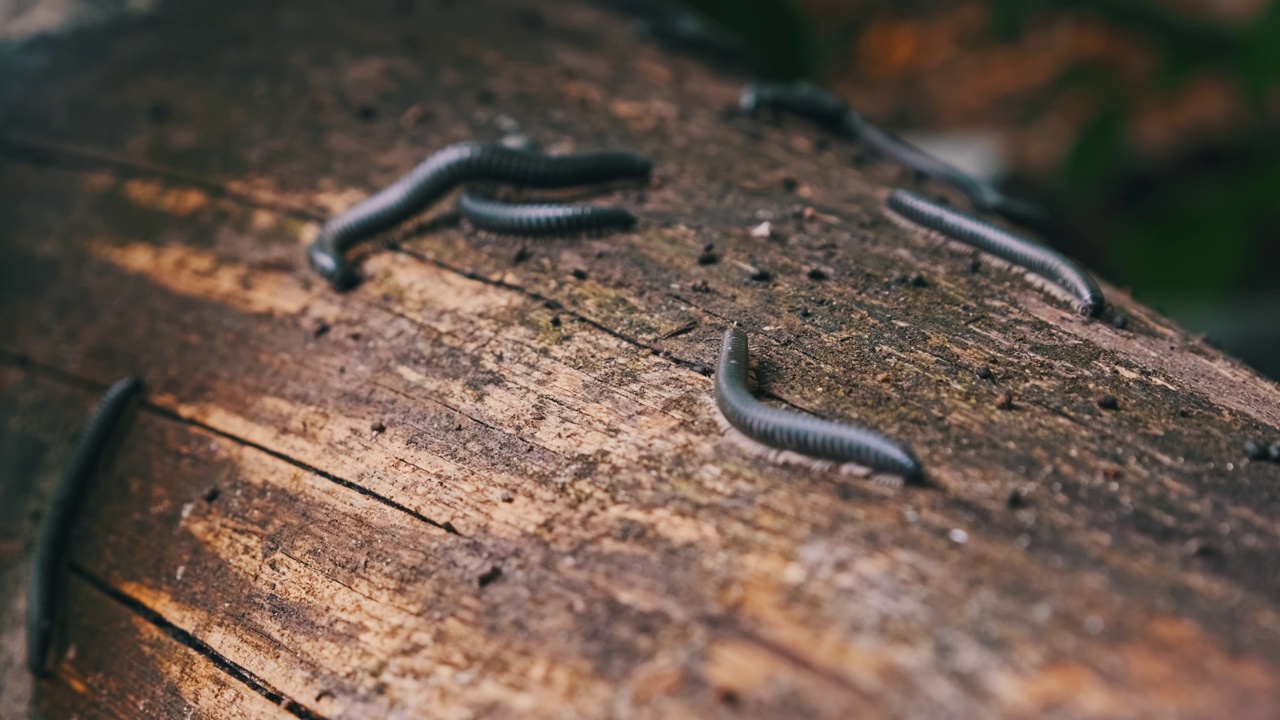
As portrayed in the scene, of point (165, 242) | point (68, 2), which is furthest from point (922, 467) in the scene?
point (68, 2)

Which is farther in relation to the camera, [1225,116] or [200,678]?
[1225,116]

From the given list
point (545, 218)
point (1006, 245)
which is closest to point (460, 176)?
point (545, 218)

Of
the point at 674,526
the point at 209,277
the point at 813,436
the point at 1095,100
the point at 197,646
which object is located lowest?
the point at 197,646

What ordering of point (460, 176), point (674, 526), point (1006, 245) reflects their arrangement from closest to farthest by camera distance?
point (674, 526) → point (1006, 245) → point (460, 176)

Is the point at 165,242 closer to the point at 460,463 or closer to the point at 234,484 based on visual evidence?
the point at 234,484

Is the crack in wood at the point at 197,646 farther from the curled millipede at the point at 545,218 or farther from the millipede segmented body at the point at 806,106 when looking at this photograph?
the millipede segmented body at the point at 806,106

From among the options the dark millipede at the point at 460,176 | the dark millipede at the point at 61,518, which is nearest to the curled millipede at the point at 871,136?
the dark millipede at the point at 460,176

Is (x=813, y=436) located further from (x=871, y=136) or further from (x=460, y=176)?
(x=871, y=136)

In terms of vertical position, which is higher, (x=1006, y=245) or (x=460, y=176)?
(x=1006, y=245)
